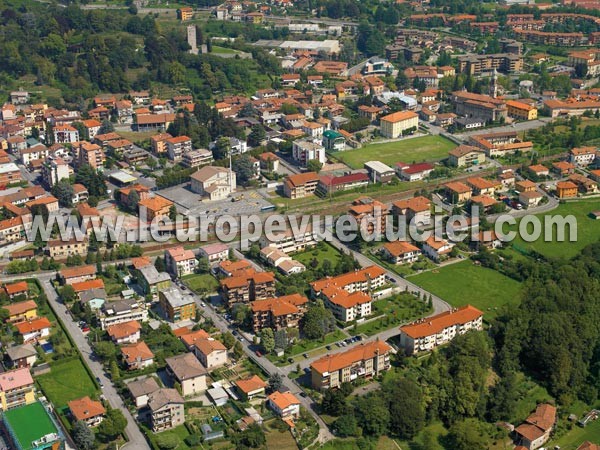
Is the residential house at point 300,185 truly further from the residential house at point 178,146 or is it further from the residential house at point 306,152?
the residential house at point 178,146

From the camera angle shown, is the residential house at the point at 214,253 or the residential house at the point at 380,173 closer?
the residential house at the point at 214,253

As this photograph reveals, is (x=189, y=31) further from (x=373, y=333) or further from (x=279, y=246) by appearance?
(x=373, y=333)

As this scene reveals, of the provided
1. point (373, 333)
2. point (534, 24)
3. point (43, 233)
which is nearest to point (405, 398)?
point (373, 333)

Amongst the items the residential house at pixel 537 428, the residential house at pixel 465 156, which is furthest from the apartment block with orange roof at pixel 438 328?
the residential house at pixel 465 156

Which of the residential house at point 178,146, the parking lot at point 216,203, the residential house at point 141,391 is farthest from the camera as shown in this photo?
the residential house at point 178,146

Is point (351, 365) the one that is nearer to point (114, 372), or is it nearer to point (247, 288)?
point (247, 288)

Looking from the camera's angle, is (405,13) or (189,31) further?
(405,13)

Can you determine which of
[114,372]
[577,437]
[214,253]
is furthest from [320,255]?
[577,437]
